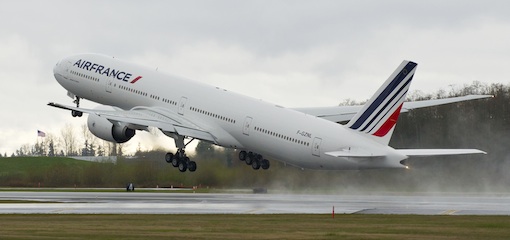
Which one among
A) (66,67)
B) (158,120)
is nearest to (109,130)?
(158,120)

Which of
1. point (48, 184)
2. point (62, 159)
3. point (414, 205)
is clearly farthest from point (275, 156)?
point (62, 159)

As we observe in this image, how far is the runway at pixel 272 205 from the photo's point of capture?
53219 millimetres

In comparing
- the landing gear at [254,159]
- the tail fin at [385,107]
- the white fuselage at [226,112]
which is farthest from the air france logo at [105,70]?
the tail fin at [385,107]

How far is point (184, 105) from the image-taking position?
6738 cm

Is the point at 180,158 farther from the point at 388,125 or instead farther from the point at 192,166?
the point at 388,125

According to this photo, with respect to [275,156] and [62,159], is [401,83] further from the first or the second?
[62,159]

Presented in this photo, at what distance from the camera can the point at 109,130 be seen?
68.2 metres

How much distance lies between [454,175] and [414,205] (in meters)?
16.4

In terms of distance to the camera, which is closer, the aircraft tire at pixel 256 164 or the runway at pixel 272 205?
the runway at pixel 272 205

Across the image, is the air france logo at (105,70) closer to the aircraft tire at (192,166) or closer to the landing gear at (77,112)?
the landing gear at (77,112)
